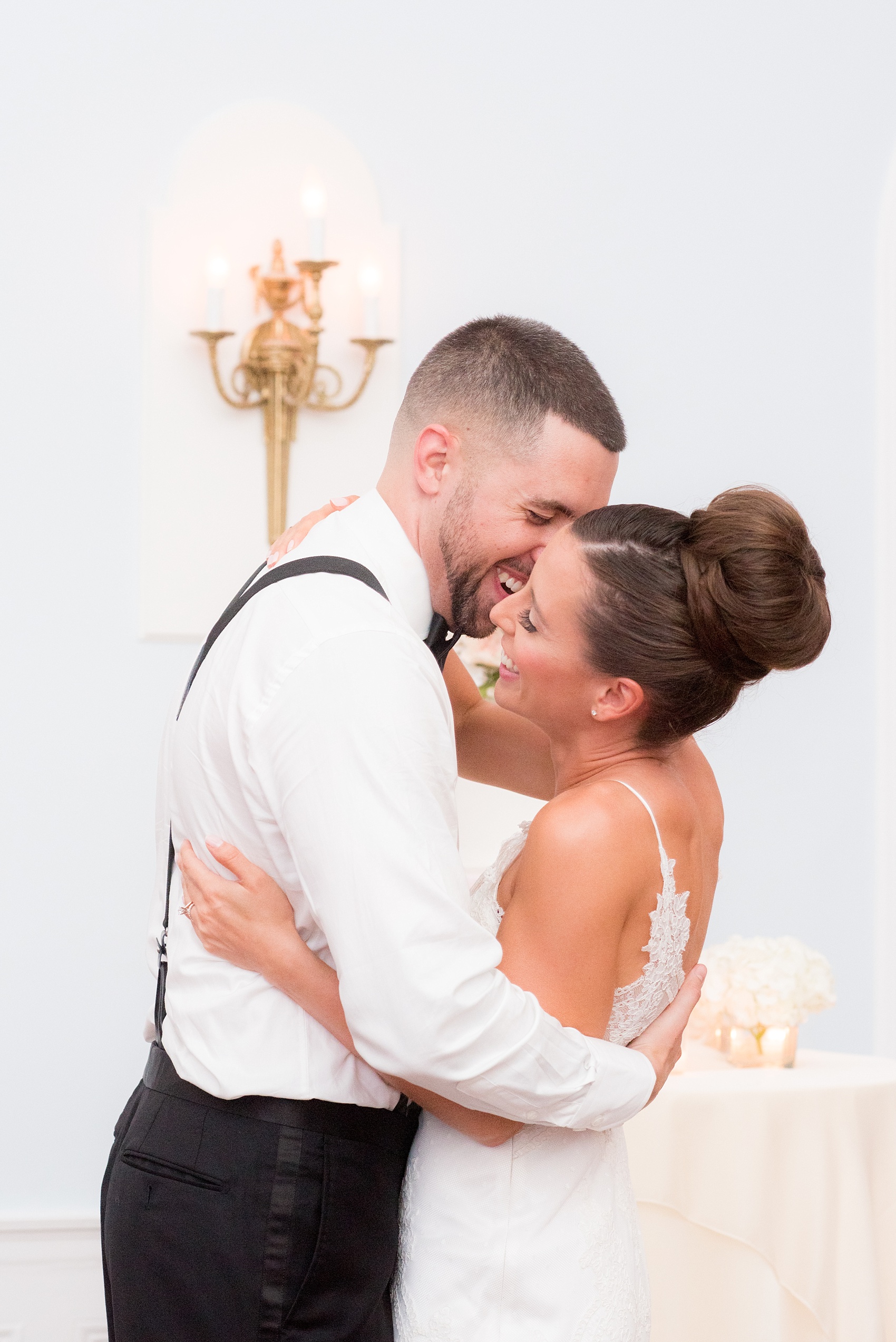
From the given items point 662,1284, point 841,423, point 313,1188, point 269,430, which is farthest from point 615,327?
point 313,1188

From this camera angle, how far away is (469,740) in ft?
6.54

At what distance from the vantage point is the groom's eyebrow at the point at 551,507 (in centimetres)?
152

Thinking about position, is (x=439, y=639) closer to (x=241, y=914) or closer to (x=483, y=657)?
(x=241, y=914)

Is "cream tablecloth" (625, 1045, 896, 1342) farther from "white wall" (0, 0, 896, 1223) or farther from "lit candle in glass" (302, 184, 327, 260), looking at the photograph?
"lit candle in glass" (302, 184, 327, 260)

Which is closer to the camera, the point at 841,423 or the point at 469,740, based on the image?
the point at 469,740

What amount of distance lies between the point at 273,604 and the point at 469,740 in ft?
2.52

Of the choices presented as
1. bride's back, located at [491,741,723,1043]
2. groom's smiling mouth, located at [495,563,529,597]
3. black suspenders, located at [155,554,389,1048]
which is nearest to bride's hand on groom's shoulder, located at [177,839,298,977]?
black suspenders, located at [155,554,389,1048]

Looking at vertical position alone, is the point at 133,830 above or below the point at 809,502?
below

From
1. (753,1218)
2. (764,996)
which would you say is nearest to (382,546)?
(764,996)

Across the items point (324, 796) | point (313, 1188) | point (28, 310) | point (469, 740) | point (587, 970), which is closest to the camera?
point (324, 796)

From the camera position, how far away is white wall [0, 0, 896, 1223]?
116 inches

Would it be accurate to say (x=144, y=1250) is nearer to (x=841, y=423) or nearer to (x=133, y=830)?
(x=133, y=830)

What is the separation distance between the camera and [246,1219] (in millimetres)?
1249

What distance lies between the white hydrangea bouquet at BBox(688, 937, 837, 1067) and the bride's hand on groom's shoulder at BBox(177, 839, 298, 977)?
1.40 meters
